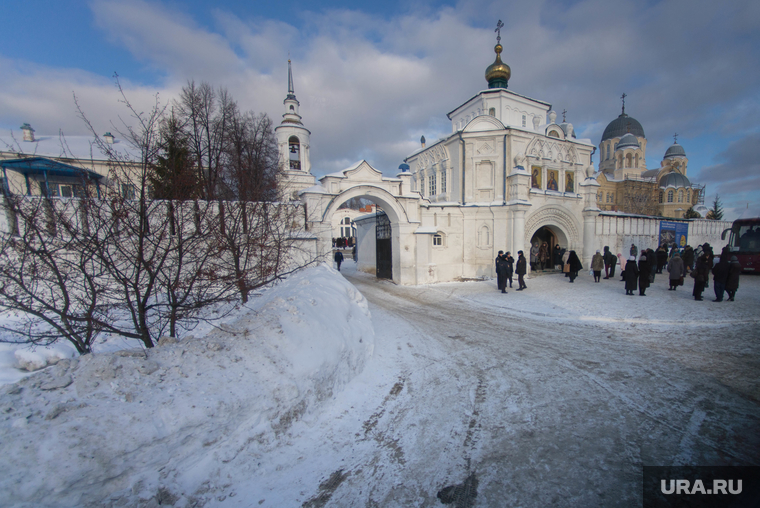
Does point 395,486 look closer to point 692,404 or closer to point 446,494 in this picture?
point 446,494

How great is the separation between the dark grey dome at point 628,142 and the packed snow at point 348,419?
47.6 meters

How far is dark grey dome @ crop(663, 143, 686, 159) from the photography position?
150 feet

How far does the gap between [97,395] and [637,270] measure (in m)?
13.3

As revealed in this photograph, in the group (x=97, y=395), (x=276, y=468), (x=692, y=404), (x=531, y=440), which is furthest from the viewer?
(x=692, y=404)

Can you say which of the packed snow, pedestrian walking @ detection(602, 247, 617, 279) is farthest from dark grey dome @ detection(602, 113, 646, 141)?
the packed snow

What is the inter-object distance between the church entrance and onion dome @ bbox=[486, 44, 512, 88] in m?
9.12

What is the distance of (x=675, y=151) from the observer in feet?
151

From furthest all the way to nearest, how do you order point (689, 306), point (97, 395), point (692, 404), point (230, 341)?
1. point (689, 306)
2. point (692, 404)
3. point (230, 341)
4. point (97, 395)

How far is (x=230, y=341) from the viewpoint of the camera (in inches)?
137

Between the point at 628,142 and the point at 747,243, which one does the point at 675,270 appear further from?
the point at 628,142

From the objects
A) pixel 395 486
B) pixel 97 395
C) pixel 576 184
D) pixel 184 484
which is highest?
pixel 576 184

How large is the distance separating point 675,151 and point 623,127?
9600 millimetres

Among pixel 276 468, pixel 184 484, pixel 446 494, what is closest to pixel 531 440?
pixel 446 494

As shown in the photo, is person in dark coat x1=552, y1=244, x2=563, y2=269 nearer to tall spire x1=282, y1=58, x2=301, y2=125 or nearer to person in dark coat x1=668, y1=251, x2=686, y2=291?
person in dark coat x1=668, y1=251, x2=686, y2=291
